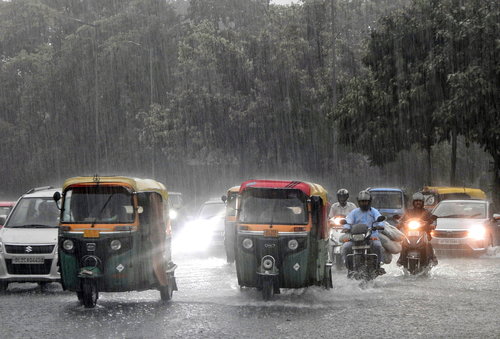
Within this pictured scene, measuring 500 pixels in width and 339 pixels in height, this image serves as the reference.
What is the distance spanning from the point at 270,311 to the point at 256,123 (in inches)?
1258

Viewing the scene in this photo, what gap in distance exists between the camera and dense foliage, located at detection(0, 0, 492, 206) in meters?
33.0

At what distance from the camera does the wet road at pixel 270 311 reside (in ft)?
30.2

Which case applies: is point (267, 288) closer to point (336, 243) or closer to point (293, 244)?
point (293, 244)

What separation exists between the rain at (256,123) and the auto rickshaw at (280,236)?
14.3 inches

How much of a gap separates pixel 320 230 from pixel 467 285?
3.16 m

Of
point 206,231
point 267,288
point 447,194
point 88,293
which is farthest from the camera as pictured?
point 447,194

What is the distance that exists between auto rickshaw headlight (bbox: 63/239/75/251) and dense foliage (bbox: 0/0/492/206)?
19139 millimetres

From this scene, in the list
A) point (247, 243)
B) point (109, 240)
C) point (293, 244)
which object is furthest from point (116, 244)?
point (293, 244)

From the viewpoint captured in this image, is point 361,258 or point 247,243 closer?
point 247,243

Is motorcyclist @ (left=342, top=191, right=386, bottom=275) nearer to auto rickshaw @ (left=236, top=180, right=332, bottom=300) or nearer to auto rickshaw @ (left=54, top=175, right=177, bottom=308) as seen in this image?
auto rickshaw @ (left=236, top=180, right=332, bottom=300)

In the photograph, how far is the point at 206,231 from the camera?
21297 millimetres

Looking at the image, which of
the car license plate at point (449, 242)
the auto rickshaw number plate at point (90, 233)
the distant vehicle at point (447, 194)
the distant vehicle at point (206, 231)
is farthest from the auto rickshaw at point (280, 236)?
the distant vehicle at point (447, 194)

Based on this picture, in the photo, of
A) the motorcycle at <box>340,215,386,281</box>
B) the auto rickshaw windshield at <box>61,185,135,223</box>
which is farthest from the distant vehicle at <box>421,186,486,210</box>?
the auto rickshaw windshield at <box>61,185,135,223</box>

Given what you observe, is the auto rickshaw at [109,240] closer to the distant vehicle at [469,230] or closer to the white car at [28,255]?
the white car at [28,255]
